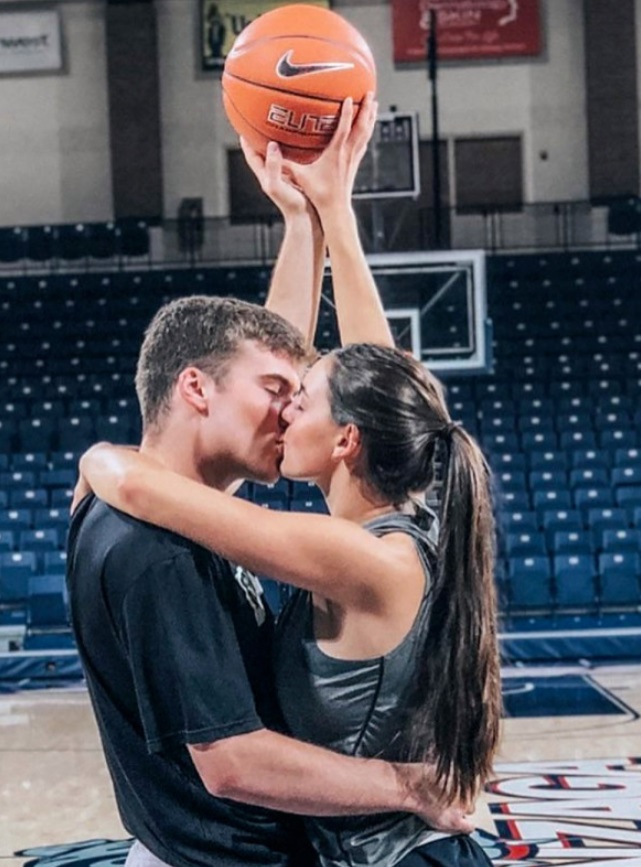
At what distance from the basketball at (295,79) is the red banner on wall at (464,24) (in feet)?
47.5

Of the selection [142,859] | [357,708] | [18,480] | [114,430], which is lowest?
[18,480]

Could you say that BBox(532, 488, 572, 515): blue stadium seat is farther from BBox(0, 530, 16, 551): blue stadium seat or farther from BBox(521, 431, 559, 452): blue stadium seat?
BBox(0, 530, 16, 551): blue stadium seat

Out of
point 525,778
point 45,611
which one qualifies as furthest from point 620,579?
point 525,778

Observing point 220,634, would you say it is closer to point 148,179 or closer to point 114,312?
point 114,312

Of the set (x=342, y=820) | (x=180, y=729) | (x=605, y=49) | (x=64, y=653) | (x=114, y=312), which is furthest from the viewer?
(x=605, y=49)

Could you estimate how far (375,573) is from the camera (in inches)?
76.5

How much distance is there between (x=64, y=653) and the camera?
10.1 meters

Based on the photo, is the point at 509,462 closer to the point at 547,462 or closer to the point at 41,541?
the point at 547,462

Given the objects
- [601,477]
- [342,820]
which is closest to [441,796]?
[342,820]

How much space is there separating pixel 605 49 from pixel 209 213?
5154 mm

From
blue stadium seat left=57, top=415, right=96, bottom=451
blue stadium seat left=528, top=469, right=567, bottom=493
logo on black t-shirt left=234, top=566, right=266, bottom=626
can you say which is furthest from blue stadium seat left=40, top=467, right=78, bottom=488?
logo on black t-shirt left=234, top=566, right=266, bottom=626

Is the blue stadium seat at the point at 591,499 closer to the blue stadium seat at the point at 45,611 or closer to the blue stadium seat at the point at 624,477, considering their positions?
the blue stadium seat at the point at 624,477

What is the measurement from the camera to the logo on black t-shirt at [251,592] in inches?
82.3

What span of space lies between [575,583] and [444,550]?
28.9ft
